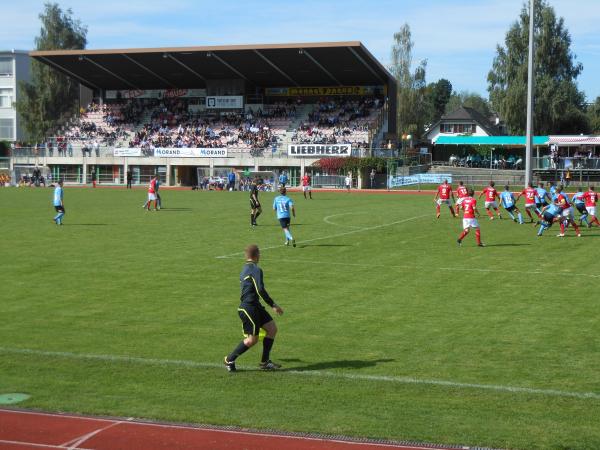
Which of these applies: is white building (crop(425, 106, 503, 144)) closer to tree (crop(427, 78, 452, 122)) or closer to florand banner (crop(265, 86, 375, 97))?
florand banner (crop(265, 86, 375, 97))

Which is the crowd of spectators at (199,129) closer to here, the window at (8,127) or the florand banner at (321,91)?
the florand banner at (321,91)

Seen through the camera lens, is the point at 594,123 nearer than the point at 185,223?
No

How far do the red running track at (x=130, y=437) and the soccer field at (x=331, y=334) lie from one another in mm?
358

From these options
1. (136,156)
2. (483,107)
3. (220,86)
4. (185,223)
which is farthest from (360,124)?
(483,107)

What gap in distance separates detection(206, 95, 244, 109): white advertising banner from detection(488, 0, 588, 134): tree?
25750mm

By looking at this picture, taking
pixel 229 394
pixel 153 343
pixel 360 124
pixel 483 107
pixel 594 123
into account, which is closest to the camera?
pixel 229 394

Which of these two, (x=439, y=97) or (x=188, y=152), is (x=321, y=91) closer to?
(x=188, y=152)

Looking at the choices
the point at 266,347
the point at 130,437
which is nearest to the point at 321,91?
the point at 266,347

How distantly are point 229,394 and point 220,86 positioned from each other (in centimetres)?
7263

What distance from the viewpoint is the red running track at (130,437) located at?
859 centimetres

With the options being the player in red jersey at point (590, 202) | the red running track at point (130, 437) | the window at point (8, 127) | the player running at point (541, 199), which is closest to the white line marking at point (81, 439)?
the red running track at point (130, 437)

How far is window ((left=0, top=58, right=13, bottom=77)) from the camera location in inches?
4070

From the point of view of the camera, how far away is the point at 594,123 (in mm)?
92125

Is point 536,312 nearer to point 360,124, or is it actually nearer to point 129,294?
point 129,294
